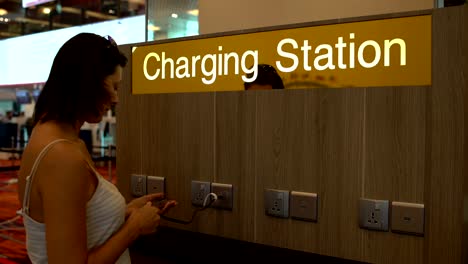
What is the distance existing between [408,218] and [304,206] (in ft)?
0.99

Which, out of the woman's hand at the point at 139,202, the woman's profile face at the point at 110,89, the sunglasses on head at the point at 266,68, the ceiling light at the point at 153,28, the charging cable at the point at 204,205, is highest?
the ceiling light at the point at 153,28

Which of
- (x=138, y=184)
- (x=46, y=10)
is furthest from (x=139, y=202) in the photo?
(x=46, y=10)

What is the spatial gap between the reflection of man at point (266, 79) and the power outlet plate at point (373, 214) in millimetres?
468

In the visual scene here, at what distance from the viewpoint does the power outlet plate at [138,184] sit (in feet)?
5.65

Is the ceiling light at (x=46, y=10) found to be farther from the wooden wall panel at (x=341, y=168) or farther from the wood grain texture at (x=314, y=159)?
the wooden wall panel at (x=341, y=168)

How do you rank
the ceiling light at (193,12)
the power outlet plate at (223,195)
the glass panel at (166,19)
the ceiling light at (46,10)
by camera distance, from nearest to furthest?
the power outlet plate at (223,195)
the ceiling light at (193,12)
the glass panel at (166,19)
the ceiling light at (46,10)

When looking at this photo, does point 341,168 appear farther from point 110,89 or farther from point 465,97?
point 110,89

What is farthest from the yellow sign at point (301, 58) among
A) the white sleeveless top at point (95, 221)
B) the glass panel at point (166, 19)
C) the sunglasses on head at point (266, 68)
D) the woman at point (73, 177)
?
the glass panel at point (166, 19)

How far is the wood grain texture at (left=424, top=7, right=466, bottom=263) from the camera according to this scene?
110cm

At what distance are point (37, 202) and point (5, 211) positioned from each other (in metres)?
4.69

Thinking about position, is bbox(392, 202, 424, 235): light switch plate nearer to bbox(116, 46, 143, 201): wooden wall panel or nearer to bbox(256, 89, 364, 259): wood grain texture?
bbox(256, 89, 364, 259): wood grain texture

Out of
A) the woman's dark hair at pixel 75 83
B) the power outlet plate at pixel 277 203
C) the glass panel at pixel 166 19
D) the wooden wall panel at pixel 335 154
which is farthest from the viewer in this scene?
the glass panel at pixel 166 19

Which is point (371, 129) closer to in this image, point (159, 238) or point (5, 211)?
point (159, 238)

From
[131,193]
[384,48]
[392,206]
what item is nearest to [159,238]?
[131,193]
